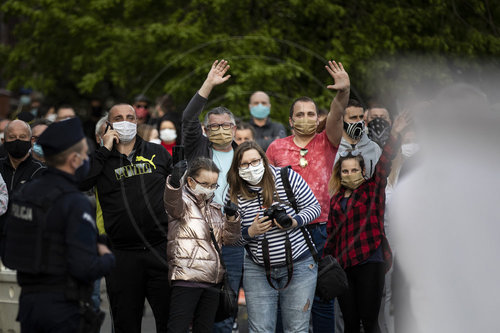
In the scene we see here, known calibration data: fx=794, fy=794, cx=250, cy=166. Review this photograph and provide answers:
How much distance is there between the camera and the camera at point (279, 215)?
6082mm

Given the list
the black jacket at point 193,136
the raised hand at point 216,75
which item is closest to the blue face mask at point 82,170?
the black jacket at point 193,136

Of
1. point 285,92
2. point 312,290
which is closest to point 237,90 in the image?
point 285,92

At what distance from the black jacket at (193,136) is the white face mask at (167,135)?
3.25m

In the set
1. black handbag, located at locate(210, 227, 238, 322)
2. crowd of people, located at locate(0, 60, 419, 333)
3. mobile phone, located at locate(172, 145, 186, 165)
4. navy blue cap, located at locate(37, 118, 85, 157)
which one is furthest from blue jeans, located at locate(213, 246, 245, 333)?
navy blue cap, located at locate(37, 118, 85, 157)

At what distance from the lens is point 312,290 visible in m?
6.34

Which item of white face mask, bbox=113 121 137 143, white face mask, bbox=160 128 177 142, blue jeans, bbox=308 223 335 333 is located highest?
white face mask, bbox=160 128 177 142

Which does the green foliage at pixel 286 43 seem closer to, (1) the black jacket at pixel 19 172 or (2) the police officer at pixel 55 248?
(1) the black jacket at pixel 19 172

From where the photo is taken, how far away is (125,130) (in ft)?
22.3

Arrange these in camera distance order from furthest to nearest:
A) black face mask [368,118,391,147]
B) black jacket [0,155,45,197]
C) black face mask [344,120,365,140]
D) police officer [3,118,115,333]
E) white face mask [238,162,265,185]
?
1. black face mask [368,118,391,147]
2. black jacket [0,155,45,197]
3. black face mask [344,120,365,140]
4. white face mask [238,162,265,185]
5. police officer [3,118,115,333]

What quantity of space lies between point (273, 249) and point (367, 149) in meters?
1.59

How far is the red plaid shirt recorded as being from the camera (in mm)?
6820

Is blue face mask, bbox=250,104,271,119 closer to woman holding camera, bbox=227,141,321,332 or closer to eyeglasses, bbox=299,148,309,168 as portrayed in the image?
eyeglasses, bbox=299,148,309,168

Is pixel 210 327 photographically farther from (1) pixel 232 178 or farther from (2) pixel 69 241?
(2) pixel 69 241

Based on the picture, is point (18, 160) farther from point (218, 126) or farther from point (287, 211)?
point (287, 211)
